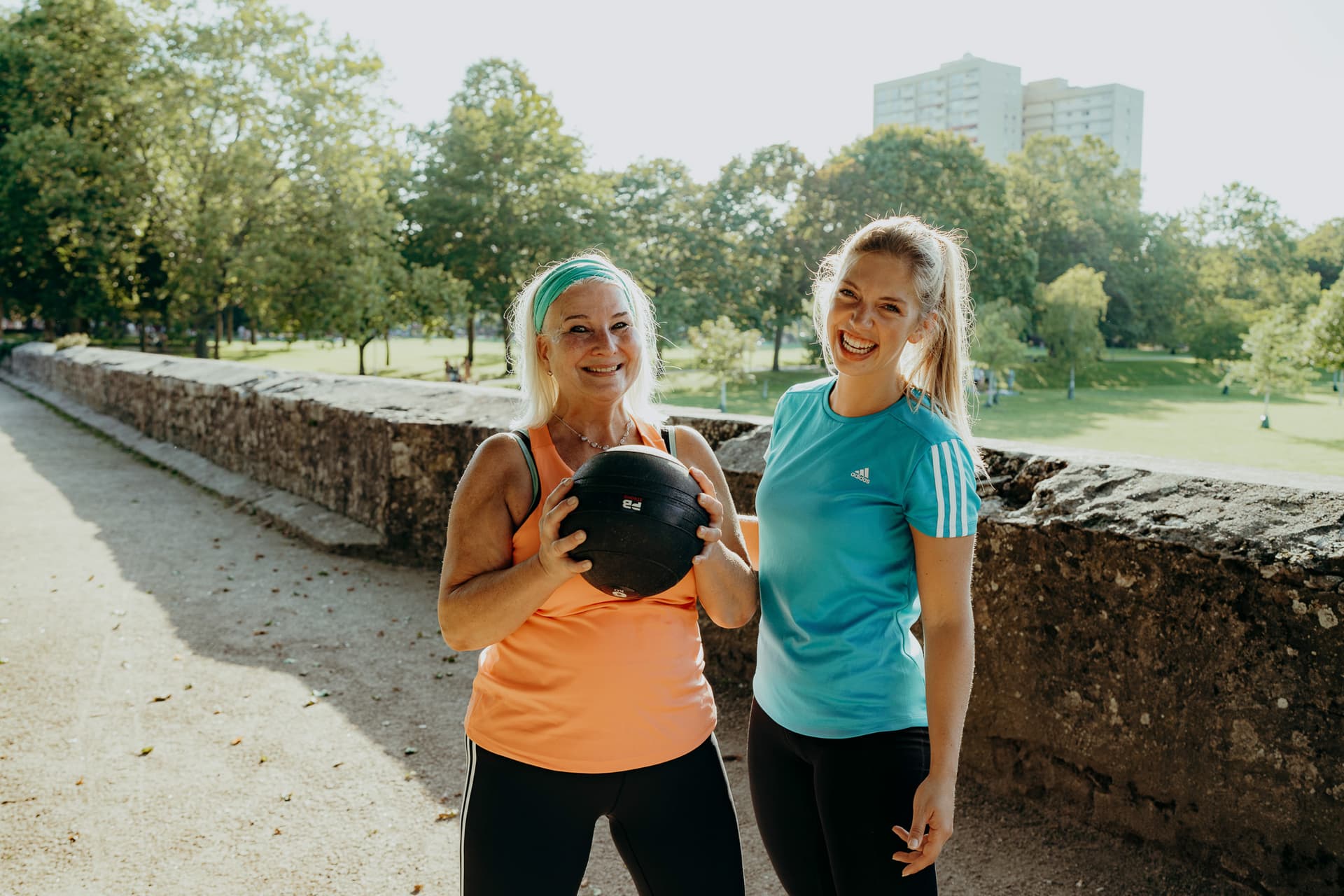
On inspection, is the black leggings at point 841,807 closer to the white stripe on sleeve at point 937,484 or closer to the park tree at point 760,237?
the white stripe on sleeve at point 937,484

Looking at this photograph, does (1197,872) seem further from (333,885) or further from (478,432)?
(478,432)

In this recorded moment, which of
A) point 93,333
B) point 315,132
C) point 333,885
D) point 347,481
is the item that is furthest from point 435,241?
point 333,885

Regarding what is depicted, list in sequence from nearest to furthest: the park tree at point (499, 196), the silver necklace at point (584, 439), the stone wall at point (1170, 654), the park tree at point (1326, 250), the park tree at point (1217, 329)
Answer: the silver necklace at point (584, 439)
the stone wall at point (1170, 654)
the park tree at point (499, 196)
the park tree at point (1326, 250)
the park tree at point (1217, 329)

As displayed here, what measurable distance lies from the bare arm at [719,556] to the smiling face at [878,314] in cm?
42

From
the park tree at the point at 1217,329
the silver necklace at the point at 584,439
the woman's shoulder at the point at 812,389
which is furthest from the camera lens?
the park tree at the point at 1217,329

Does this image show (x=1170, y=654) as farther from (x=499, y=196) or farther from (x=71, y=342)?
(x=499, y=196)

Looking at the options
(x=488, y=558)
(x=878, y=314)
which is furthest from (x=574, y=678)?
(x=878, y=314)

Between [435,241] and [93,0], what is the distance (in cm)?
1327

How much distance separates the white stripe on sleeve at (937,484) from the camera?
5.87ft

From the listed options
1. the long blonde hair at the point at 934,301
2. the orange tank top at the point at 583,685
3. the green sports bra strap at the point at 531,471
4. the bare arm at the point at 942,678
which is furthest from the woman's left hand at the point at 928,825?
the green sports bra strap at the point at 531,471

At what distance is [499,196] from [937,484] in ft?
120

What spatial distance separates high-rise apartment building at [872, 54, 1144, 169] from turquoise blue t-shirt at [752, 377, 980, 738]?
155542 mm

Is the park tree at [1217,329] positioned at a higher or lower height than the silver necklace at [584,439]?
higher

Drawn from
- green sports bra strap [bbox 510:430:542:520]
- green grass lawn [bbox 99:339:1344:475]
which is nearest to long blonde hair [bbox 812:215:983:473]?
green sports bra strap [bbox 510:430:542:520]
